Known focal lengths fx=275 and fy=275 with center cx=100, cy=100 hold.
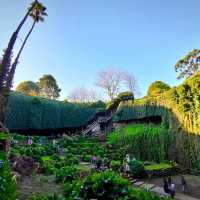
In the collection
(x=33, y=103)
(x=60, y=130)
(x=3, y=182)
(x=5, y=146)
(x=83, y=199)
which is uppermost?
(x=33, y=103)

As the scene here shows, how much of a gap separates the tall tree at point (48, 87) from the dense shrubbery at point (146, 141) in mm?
39043

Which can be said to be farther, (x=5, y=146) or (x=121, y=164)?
(x=121, y=164)

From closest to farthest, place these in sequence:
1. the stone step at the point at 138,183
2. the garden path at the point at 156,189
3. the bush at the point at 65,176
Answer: the bush at the point at 65,176 < the garden path at the point at 156,189 < the stone step at the point at 138,183

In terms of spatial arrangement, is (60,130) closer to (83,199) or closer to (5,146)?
(5,146)

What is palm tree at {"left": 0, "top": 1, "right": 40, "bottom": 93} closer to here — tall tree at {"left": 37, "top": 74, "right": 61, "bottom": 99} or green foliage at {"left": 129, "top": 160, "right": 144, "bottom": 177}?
green foliage at {"left": 129, "top": 160, "right": 144, "bottom": 177}

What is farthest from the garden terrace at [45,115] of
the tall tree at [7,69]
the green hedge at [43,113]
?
the tall tree at [7,69]

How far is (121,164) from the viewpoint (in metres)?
18.7

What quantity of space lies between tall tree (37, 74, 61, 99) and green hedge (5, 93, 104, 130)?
85.1ft

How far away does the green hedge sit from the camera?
1248 inches

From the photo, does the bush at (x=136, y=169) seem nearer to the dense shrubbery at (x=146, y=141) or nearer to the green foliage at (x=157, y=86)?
the dense shrubbery at (x=146, y=141)

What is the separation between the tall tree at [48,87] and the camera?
62.5m

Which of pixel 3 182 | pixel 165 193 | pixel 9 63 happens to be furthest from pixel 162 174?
pixel 3 182

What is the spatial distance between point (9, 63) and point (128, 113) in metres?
13.9

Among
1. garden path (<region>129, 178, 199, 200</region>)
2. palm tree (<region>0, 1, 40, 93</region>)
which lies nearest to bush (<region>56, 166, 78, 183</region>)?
garden path (<region>129, 178, 199, 200</region>)
